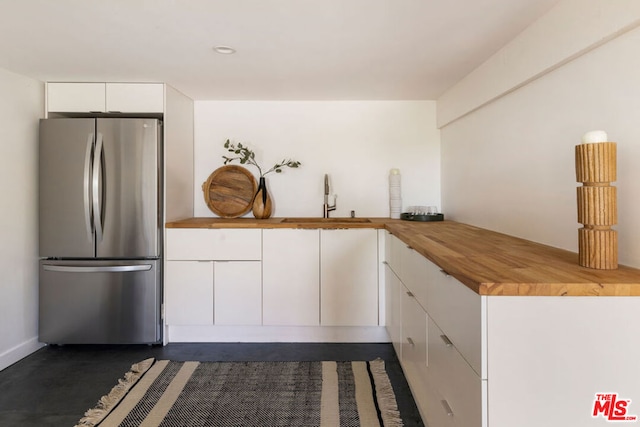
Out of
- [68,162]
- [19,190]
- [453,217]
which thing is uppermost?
[68,162]

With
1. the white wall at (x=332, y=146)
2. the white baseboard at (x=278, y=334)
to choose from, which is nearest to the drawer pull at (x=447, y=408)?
the white baseboard at (x=278, y=334)

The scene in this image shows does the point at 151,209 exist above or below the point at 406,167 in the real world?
below

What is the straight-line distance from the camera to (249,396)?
1994 mm

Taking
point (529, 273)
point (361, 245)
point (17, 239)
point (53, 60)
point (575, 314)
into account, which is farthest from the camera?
point (361, 245)

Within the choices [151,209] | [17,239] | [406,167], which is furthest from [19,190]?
[406,167]

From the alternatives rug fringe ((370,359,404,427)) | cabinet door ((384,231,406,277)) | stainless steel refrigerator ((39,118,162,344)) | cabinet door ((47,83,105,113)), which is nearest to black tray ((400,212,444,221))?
cabinet door ((384,231,406,277))

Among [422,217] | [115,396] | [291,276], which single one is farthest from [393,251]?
[115,396]

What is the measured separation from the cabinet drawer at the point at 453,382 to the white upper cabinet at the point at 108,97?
2490mm

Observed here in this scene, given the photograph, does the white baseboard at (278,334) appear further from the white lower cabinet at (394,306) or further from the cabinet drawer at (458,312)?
the cabinet drawer at (458,312)

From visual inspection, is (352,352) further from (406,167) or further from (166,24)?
(166,24)

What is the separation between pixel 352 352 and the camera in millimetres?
2561

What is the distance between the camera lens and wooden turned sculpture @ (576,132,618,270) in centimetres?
106

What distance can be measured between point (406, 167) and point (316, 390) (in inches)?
80.6

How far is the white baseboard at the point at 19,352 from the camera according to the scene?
234 centimetres
